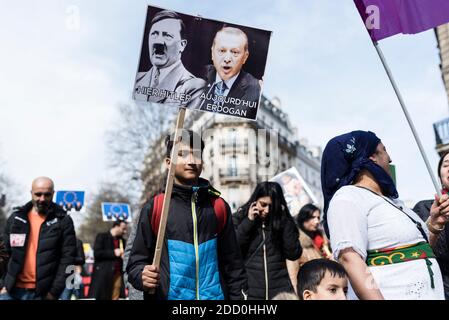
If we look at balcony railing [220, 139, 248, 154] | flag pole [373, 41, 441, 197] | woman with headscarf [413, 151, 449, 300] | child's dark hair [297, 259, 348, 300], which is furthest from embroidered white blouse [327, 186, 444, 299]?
balcony railing [220, 139, 248, 154]

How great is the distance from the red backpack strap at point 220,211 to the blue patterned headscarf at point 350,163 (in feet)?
2.93

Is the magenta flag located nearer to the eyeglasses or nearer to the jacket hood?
the jacket hood

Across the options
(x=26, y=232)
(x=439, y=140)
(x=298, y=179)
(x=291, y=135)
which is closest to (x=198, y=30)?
(x=26, y=232)

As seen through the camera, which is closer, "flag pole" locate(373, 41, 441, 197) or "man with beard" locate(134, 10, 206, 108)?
"flag pole" locate(373, 41, 441, 197)

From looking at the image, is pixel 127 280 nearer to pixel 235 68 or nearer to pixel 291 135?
pixel 235 68

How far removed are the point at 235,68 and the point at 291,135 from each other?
80483 millimetres

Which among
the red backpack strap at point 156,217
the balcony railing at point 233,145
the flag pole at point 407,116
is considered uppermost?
the balcony railing at point 233,145

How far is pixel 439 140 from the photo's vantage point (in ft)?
67.1

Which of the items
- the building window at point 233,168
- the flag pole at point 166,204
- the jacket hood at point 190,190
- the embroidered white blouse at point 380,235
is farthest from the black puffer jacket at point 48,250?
the building window at point 233,168

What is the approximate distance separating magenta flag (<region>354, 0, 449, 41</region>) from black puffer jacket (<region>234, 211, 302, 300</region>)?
228 centimetres

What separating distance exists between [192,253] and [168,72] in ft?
3.77

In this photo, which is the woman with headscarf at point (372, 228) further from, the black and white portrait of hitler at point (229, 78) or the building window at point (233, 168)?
the building window at point (233, 168)

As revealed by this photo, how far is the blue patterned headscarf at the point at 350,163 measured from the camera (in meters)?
3.00

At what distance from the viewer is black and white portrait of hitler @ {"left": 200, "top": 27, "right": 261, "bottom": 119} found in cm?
377
